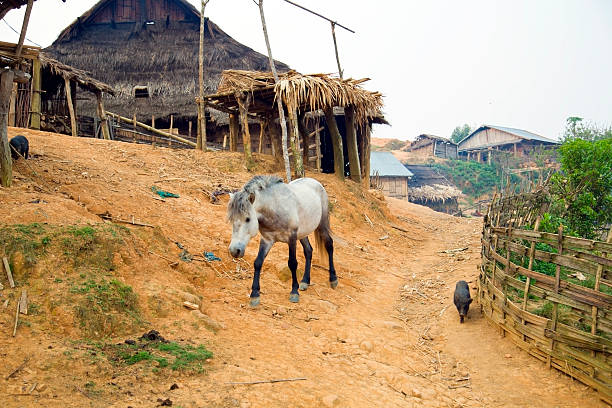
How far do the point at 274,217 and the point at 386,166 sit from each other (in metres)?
28.0

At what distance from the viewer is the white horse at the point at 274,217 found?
207 inches

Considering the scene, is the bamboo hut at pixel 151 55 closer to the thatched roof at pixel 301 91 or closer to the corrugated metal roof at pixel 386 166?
the thatched roof at pixel 301 91

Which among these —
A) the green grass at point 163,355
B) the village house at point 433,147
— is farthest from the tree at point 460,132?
the green grass at point 163,355

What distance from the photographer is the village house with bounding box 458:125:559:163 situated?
125 feet

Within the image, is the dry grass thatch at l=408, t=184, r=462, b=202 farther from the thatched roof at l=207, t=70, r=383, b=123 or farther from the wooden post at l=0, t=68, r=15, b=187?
the wooden post at l=0, t=68, r=15, b=187

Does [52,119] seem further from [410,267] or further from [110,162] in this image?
[410,267]

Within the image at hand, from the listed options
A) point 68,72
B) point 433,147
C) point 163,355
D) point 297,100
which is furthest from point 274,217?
point 433,147

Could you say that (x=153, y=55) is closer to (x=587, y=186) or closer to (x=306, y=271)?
(x=306, y=271)

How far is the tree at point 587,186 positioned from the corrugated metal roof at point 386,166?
2026cm

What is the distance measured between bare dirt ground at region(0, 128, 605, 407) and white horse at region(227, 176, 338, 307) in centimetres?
48

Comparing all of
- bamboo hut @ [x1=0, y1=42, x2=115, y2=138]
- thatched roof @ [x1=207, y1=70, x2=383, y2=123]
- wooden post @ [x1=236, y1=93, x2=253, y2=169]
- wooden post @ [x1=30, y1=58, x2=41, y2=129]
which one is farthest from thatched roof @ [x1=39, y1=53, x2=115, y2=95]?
wooden post @ [x1=236, y1=93, x2=253, y2=169]

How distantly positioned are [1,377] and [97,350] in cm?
71

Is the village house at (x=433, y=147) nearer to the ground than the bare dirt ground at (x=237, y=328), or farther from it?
farther from it

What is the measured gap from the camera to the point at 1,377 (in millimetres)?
2773
